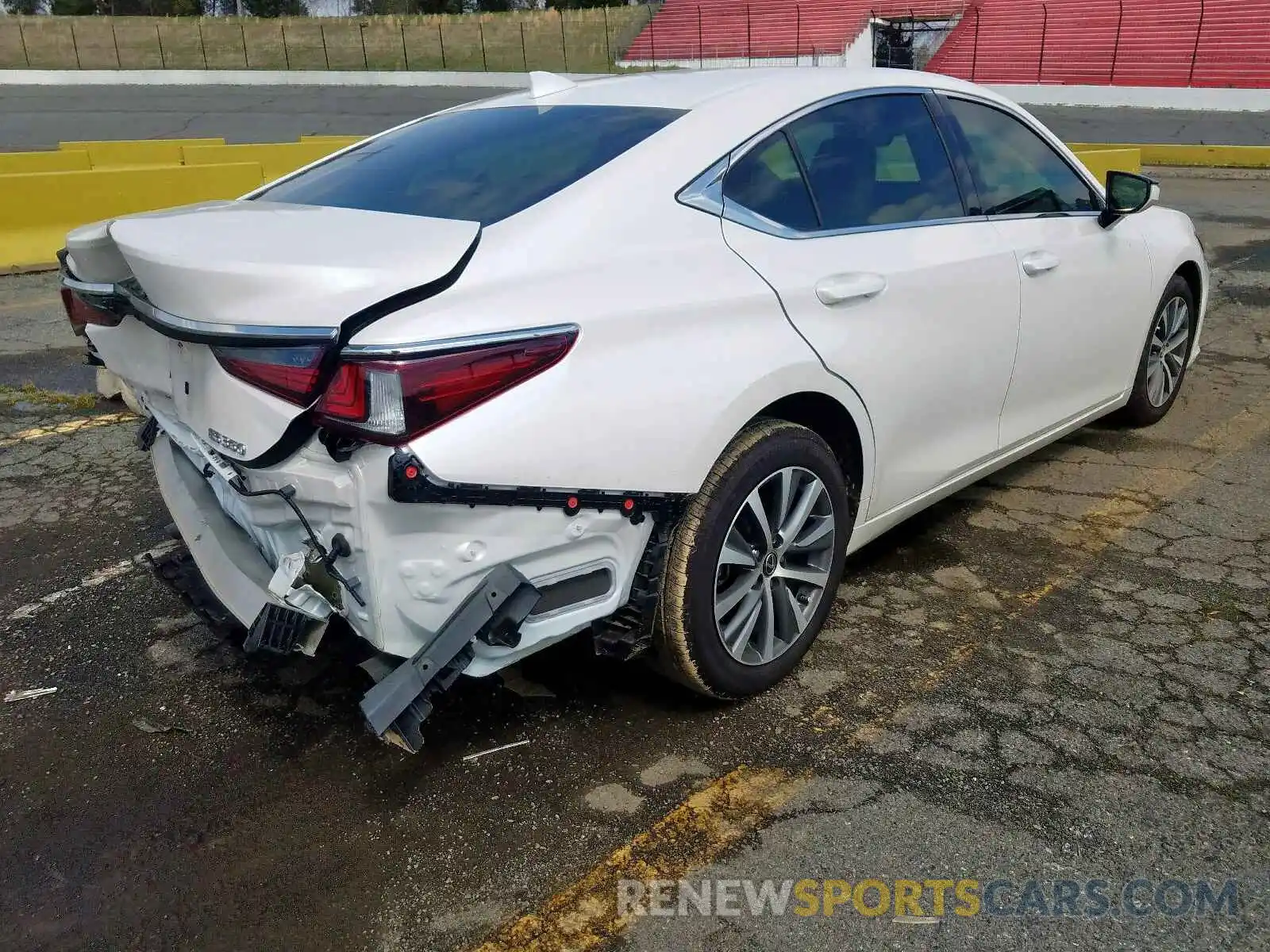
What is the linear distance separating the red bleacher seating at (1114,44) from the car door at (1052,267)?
28631 millimetres

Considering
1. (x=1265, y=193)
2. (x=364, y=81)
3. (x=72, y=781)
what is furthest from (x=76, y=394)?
(x=364, y=81)

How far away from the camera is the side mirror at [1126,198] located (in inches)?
155

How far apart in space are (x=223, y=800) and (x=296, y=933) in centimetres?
54

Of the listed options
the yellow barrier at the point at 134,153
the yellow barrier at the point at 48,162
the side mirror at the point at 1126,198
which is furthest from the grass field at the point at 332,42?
the side mirror at the point at 1126,198

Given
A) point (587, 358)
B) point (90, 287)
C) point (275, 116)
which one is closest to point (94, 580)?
point (90, 287)

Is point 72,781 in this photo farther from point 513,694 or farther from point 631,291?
point 631,291

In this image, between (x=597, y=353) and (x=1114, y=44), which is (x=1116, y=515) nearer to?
(x=597, y=353)

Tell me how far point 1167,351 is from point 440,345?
403cm

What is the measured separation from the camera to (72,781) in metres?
2.64

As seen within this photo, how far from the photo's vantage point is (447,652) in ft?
7.09

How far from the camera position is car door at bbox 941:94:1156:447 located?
3.52m

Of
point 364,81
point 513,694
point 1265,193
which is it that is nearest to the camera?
point 513,694

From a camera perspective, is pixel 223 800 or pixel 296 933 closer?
pixel 296 933

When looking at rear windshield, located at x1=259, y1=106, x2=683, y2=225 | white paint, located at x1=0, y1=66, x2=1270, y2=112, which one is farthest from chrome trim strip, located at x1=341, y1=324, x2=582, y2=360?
white paint, located at x1=0, y1=66, x2=1270, y2=112
